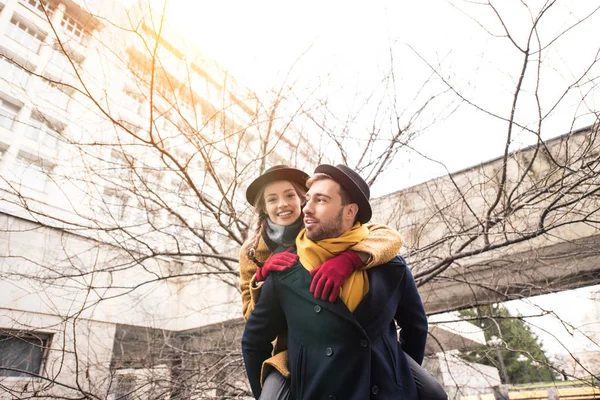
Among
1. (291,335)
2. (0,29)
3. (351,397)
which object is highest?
(0,29)

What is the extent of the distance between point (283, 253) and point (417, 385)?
784 mm

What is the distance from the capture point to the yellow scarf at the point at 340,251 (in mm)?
1382

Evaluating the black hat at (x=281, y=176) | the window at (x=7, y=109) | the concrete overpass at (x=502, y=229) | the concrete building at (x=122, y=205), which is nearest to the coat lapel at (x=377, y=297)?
the black hat at (x=281, y=176)

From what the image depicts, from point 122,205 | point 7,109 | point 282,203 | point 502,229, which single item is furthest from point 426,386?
point 7,109

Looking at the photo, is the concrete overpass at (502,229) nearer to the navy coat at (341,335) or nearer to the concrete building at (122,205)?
the concrete building at (122,205)

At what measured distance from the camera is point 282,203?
1718mm

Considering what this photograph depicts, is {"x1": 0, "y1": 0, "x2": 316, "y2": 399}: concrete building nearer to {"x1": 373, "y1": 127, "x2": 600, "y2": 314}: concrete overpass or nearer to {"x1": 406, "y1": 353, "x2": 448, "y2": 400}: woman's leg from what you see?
{"x1": 373, "y1": 127, "x2": 600, "y2": 314}: concrete overpass

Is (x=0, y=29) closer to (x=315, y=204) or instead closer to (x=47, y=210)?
(x=47, y=210)

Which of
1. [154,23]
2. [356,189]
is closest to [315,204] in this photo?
[356,189]

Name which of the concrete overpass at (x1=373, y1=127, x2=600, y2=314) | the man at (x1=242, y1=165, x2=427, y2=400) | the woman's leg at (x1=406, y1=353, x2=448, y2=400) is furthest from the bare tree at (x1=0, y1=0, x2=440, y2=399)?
the woman's leg at (x1=406, y1=353, x2=448, y2=400)

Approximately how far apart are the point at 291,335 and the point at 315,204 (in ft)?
1.86

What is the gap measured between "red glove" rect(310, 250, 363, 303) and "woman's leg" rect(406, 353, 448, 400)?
51 cm

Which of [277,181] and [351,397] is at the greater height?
[277,181]

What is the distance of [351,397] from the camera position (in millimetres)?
1239
